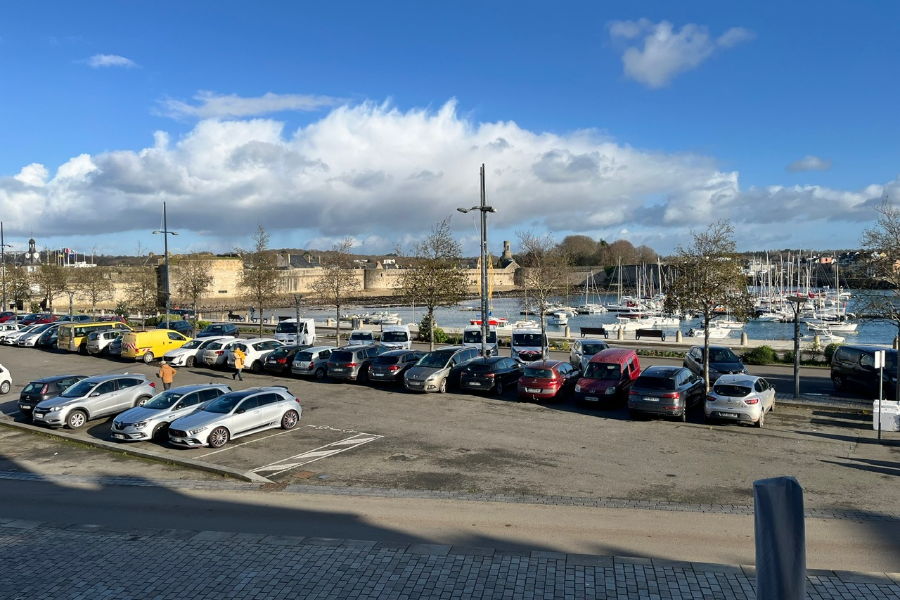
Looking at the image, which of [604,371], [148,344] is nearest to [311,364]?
[148,344]

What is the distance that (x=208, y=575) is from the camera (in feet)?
29.2

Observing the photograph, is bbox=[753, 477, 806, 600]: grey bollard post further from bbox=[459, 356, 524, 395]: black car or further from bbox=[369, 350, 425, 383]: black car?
bbox=[369, 350, 425, 383]: black car

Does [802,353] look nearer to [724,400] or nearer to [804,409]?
[804,409]

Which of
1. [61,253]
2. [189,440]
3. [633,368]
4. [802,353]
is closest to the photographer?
[189,440]

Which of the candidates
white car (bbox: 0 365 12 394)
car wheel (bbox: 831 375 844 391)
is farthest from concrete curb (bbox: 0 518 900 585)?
car wheel (bbox: 831 375 844 391)

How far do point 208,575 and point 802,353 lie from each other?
3264 cm

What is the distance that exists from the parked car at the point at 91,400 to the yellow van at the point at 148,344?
11934 millimetres

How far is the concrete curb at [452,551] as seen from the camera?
8.61 meters

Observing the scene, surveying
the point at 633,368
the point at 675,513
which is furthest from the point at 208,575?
the point at 633,368

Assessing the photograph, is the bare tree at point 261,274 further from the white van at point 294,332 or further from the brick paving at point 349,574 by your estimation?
the brick paving at point 349,574

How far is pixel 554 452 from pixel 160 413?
10.4m

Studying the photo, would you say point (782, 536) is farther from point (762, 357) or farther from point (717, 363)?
point (762, 357)

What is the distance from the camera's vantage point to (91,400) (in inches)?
782

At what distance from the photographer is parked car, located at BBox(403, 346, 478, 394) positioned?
2381 cm
